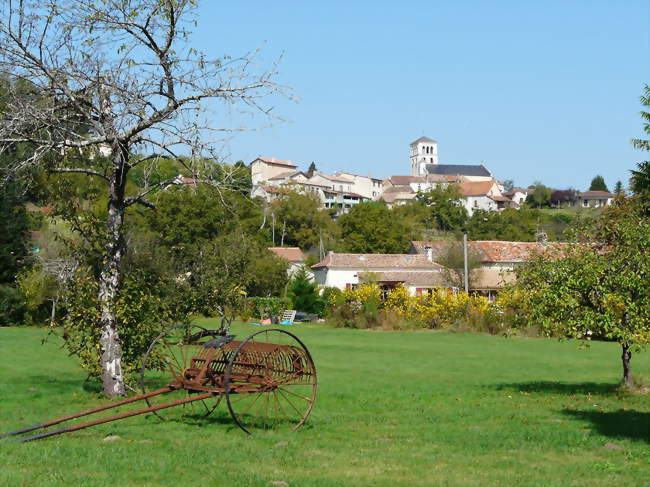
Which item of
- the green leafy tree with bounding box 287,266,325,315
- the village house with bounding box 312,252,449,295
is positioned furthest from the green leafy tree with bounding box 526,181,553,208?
the green leafy tree with bounding box 287,266,325,315

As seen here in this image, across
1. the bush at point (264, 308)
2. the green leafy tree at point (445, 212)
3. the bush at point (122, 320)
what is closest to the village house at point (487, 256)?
the bush at point (264, 308)

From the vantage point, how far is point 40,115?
14797mm

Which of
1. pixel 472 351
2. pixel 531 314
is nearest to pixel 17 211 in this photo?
pixel 472 351

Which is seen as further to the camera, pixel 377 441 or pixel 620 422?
pixel 620 422

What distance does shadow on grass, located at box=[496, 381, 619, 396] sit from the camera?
19078mm

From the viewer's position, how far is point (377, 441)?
11.8 metres

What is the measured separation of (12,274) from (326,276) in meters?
36.2

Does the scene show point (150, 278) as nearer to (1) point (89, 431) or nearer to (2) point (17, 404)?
(2) point (17, 404)

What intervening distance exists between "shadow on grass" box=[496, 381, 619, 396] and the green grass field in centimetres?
4

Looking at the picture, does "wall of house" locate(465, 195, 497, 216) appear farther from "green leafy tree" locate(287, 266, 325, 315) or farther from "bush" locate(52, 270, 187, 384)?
"bush" locate(52, 270, 187, 384)

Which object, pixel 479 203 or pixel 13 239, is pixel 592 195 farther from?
pixel 13 239

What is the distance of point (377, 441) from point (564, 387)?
10.1 meters

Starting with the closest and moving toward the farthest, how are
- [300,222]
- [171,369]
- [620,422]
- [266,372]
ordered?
1. [266,372]
2. [171,369]
3. [620,422]
4. [300,222]

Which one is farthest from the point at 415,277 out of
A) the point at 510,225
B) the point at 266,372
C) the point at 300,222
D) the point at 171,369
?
the point at 266,372
